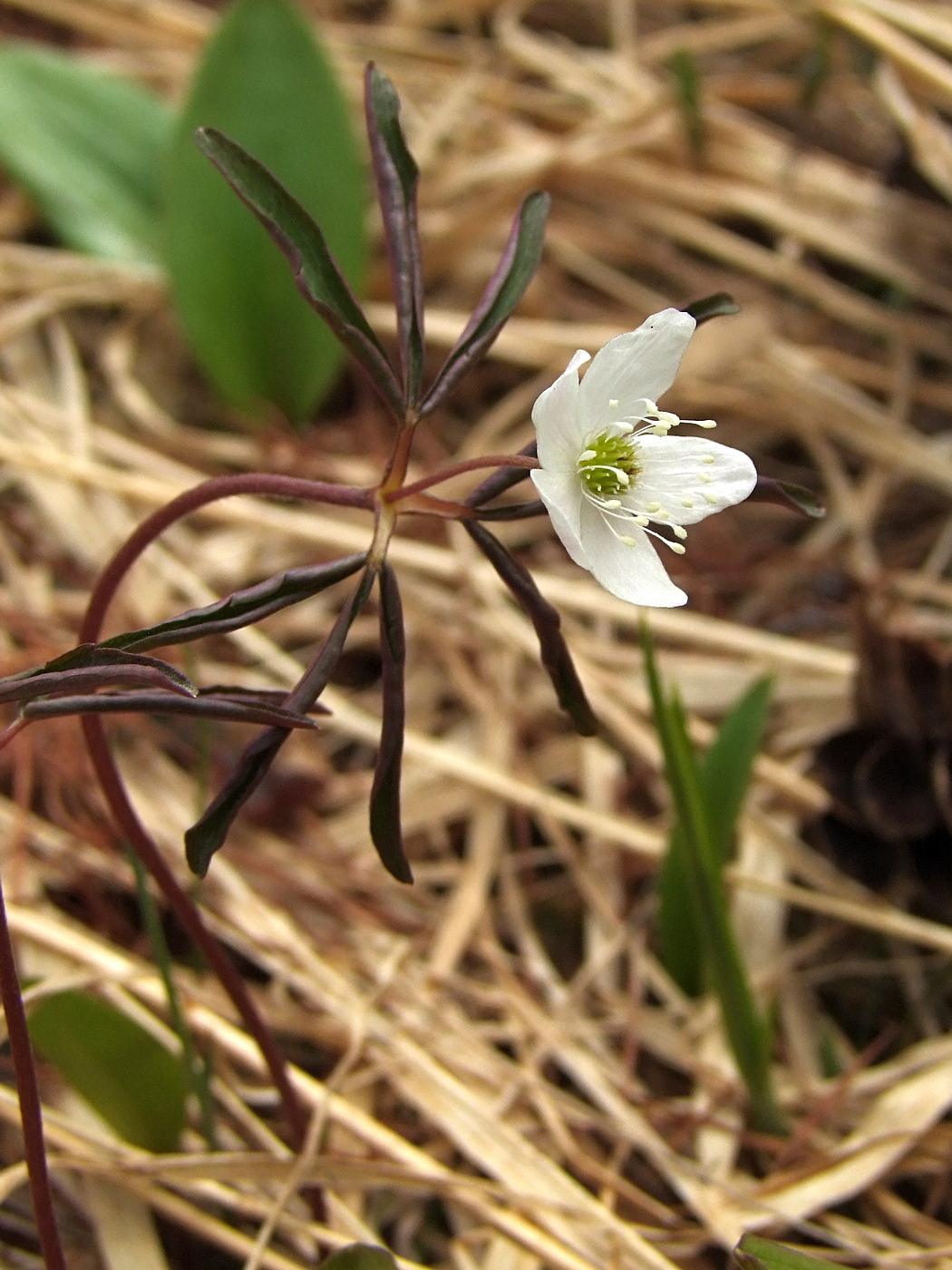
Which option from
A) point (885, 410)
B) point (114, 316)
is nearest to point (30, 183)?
point (114, 316)

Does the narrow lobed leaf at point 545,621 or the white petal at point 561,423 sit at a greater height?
the white petal at point 561,423

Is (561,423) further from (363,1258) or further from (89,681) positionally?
(363,1258)

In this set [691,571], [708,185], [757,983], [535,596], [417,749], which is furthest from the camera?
[708,185]

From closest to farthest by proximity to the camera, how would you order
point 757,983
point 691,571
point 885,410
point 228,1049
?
point 228,1049, point 757,983, point 691,571, point 885,410

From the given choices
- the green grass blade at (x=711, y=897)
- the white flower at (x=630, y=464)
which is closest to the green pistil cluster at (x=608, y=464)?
the white flower at (x=630, y=464)

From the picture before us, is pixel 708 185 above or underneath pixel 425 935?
above

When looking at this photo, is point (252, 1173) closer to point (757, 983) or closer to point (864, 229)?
point (757, 983)

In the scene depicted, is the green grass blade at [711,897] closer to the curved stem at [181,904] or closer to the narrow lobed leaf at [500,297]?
the narrow lobed leaf at [500,297]
